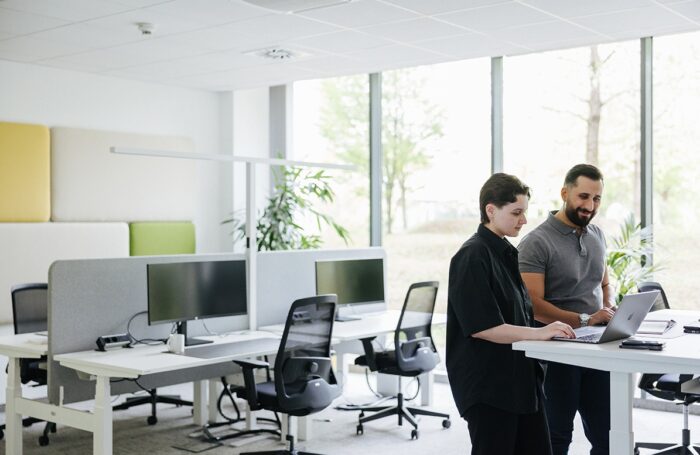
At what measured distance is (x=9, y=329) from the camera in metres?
6.04

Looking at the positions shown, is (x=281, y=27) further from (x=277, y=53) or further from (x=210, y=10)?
(x=277, y=53)

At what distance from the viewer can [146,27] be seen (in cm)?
517

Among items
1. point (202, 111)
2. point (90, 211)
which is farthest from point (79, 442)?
point (202, 111)

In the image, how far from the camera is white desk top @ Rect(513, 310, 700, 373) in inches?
92.0

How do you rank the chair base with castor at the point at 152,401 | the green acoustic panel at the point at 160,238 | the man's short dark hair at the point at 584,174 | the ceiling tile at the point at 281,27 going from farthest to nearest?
the green acoustic panel at the point at 160,238 < the chair base with castor at the point at 152,401 < the ceiling tile at the point at 281,27 < the man's short dark hair at the point at 584,174

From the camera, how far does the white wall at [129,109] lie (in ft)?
20.5

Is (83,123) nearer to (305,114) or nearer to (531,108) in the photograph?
(305,114)

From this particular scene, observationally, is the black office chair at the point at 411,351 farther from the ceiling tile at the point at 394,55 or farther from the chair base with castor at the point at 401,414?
the ceiling tile at the point at 394,55

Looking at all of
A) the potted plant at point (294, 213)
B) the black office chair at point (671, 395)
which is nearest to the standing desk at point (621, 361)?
the black office chair at point (671, 395)

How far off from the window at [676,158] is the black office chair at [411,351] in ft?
5.77

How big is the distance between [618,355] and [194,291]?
273 cm

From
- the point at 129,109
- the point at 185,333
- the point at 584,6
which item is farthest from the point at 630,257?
the point at 129,109

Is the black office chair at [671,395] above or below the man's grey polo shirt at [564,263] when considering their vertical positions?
below

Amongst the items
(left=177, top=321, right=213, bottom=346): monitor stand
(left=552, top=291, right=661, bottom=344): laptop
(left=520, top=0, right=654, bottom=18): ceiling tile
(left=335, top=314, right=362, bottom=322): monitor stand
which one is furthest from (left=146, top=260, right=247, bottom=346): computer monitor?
(left=552, top=291, right=661, bottom=344): laptop
